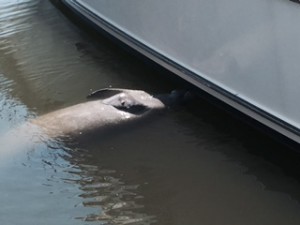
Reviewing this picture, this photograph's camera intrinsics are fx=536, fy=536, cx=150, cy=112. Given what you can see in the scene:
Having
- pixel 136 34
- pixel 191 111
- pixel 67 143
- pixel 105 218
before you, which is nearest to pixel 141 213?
pixel 105 218

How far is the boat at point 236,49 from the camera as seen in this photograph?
3.98m

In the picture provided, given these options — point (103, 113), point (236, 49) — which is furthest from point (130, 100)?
point (236, 49)

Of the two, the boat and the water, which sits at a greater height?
the boat

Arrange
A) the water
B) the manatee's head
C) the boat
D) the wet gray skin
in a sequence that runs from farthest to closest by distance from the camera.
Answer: the manatee's head
the wet gray skin
the boat
the water

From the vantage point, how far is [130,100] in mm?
5227

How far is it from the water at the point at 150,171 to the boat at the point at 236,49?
0.32 meters

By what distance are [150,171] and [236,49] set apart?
1228 millimetres

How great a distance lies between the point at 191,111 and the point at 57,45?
9.11 feet

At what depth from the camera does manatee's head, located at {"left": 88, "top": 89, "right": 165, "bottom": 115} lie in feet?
16.9

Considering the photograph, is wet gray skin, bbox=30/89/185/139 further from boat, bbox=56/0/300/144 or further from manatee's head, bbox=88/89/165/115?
boat, bbox=56/0/300/144

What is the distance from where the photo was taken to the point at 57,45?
7254 mm

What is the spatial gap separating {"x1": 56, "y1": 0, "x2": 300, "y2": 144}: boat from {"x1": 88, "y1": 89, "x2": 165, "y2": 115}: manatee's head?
0.39m

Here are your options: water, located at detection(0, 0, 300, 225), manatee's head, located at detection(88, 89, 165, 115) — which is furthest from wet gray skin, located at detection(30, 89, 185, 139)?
water, located at detection(0, 0, 300, 225)

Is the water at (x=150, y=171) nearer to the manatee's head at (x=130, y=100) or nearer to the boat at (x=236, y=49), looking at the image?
the manatee's head at (x=130, y=100)
